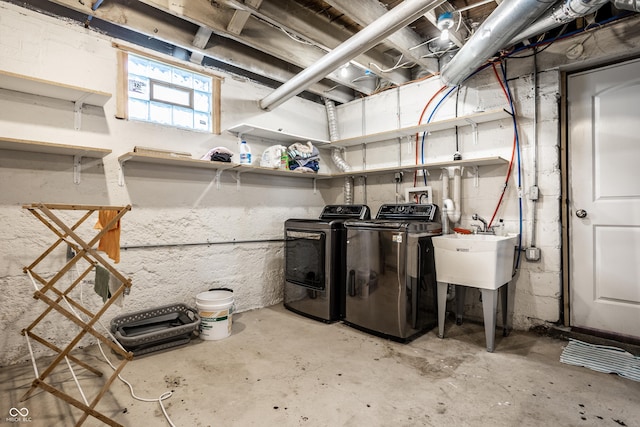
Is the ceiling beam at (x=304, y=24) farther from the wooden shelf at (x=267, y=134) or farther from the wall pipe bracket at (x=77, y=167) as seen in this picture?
the wall pipe bracket at (x=77, y=167)

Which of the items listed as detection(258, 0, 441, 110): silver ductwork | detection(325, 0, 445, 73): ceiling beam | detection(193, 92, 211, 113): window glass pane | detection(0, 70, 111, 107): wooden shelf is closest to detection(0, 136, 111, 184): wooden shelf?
detection(0, 70, 111, 107): wooden shelf

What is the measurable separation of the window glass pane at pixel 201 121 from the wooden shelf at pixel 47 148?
2.98ft

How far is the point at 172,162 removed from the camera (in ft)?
8.91

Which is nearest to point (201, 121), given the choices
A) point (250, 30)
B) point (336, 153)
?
point (250, 30)

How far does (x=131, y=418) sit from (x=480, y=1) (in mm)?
3496

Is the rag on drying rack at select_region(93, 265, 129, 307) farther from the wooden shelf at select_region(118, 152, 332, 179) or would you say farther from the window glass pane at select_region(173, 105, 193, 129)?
the window glass pane at select_region(173, 105, 193, 129)

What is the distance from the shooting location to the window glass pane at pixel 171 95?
9.23 ft

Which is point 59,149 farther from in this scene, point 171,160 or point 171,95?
point 171,95

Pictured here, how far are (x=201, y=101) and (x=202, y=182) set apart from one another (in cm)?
80

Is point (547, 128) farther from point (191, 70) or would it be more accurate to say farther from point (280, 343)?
point (191, 70)

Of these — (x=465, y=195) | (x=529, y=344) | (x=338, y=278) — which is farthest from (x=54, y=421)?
(x=465, y=195)

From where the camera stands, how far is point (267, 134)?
333 cm

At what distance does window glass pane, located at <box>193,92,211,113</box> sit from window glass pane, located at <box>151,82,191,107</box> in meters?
0.06

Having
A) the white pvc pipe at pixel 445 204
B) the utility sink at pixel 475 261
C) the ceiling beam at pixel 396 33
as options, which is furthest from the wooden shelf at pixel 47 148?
the white pvc pipe at pixel 445 204
